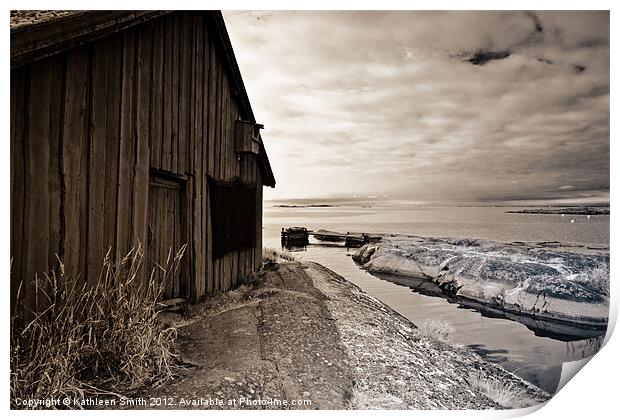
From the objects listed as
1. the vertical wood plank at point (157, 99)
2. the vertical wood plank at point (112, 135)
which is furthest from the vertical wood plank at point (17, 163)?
the vertical wood plank at point (157, 99)

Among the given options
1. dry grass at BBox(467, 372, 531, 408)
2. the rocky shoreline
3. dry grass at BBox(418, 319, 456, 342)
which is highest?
the rocky shoreline

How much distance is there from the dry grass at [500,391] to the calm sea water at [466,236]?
147 millimetres

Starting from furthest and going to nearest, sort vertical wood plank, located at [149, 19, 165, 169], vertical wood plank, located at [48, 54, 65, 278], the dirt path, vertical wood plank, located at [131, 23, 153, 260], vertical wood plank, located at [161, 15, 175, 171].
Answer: vertical wood plank, located at [161, 15, 175, 171] < vertical wood plank, located at [149, 19, 165, 169] < vertical wood plank, located at [131, 23, 153, 260] < the dirt path < vertical wood plank, located at [48, 54, 65, 278]

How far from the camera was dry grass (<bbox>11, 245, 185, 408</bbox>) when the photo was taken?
3051 mm

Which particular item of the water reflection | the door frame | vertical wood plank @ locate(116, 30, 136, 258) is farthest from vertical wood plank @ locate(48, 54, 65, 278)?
the water reflection

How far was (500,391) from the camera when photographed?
352 centimetres

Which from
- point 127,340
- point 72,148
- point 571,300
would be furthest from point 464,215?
Answer: point 72,148

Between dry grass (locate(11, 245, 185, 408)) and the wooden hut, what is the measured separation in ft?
0.44

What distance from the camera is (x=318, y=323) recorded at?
4.09 metres

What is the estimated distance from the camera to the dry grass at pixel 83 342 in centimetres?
305

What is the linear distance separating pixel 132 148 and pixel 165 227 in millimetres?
936

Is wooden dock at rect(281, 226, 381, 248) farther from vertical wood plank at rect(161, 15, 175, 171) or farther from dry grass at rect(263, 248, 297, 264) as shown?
vertical wood plank at rect(161, 15, 175, 171)

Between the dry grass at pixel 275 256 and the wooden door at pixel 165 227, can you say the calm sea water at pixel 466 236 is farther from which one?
the wooden door at pixel 165 227
